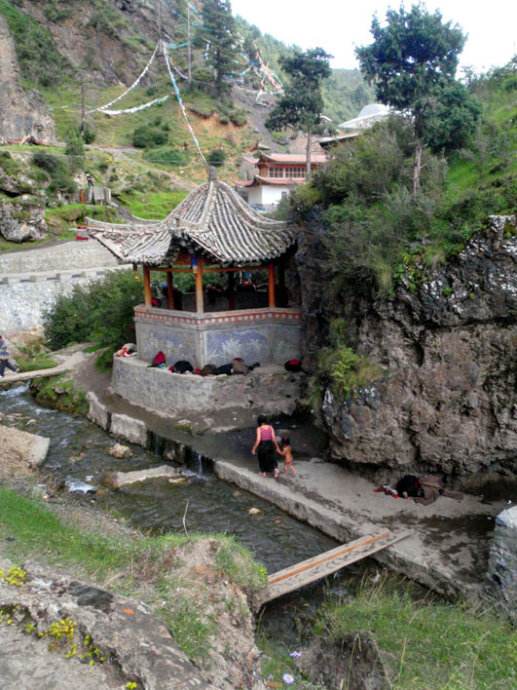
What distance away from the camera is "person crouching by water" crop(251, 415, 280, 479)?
12.4 meters

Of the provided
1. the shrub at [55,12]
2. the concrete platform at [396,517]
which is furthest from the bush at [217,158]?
the concrete platform at [396,517]

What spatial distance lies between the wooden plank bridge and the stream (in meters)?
0.31

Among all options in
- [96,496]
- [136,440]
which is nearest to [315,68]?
[136,440]

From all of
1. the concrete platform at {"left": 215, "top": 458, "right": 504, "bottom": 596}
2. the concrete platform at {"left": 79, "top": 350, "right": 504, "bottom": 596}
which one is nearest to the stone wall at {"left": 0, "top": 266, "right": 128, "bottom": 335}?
the concrete platform at {"left": 79, "top": 350, "right": 504, "bottom": 596}

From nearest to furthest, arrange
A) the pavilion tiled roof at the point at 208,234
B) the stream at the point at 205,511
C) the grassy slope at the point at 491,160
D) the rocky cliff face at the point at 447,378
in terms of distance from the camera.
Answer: the stream at the point at 205,511 → the rocky cliff face at the point at 447,378 → the grassy slope at the point at 491,160 → the pavilion tiled roof at the point at 208,234

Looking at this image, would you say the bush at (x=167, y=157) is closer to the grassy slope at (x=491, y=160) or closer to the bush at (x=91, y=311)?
the bush at (x=91, y=311)

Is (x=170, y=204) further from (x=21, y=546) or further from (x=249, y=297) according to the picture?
(x=21, y=546)

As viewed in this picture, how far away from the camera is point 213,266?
58.4 feet

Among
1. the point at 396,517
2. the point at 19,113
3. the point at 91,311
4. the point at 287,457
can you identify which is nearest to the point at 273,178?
the point at 91,311

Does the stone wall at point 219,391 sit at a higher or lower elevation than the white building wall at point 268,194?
lower

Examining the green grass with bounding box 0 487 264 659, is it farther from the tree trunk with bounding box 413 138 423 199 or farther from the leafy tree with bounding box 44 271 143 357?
the leafy tree with bounding box 44 271 143 357

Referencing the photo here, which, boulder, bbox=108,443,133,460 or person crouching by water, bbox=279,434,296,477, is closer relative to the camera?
person crouching by water, bbox=279,434,296,477

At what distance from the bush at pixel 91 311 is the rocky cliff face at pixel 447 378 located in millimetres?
12595

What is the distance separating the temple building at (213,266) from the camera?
1644 cm
